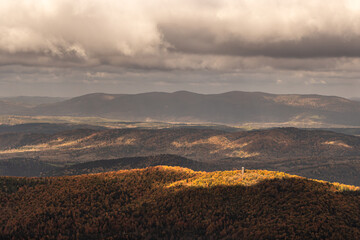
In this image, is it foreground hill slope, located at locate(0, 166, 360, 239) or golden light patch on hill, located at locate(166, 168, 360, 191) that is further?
golden light patch on hill, located at locate(166, 168, 360, 191)

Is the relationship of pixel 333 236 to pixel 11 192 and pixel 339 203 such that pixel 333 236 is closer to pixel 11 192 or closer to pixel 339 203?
pixel 339 203

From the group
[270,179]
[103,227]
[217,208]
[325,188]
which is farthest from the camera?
[270,179]

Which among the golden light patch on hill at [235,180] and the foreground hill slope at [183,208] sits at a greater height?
the golden light patch on hill at [235,180]

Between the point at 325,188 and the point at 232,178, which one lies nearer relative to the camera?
the point at 325,188

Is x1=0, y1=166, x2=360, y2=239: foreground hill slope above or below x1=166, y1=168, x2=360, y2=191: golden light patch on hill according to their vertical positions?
below

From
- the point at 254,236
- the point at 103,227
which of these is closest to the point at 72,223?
the point at 103,227

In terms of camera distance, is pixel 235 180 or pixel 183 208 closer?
pixel 183 208

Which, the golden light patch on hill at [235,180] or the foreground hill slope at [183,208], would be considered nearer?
the foreground hill slope at [183,208]

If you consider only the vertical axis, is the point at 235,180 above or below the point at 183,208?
above
